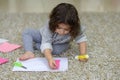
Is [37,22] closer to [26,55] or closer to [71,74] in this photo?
[26,55]

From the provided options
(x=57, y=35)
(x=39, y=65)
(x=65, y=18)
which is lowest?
(x=39, y=65)

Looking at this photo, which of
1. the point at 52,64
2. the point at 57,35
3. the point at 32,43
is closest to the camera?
the point at 52,64

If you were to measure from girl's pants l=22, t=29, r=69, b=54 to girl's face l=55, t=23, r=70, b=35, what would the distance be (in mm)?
151

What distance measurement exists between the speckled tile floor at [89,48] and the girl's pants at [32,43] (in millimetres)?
Answer: 43

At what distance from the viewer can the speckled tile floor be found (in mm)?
1273

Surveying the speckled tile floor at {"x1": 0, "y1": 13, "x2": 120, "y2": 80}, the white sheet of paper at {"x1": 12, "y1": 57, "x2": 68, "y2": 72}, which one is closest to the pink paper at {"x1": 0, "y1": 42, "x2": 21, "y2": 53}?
the speckled tile floor at {"x1": 0, "y1": 13, "x2": 120, "y2": 80}

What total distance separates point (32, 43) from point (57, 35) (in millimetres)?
188

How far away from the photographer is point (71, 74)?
1288 millimetres

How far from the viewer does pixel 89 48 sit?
63.3 inches

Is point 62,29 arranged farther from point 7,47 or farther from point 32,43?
point 7,47

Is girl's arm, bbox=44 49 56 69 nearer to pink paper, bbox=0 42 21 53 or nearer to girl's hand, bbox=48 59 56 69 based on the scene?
girl's hand, bbox=48 59 56 69

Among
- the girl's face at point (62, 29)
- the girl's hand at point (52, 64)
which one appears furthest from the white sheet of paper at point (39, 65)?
the girl's face at point (62, 29)

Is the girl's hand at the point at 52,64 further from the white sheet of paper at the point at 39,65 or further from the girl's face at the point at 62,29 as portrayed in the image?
the girl's face at the point at 62,29

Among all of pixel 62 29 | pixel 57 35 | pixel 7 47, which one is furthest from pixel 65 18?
pixel 7 47
